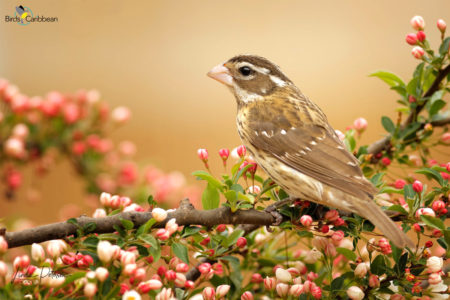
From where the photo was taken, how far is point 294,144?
1930mm

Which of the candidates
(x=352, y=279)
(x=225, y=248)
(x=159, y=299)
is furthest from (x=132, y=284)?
(x=352, y=279)

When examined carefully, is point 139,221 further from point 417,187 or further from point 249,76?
point 249,76

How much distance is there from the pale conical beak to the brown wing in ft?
0.64

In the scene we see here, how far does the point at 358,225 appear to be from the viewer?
148 cm

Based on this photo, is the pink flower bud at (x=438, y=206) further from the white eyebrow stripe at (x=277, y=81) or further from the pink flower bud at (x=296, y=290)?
the white eyebrow stripe at (x=277, y=81)

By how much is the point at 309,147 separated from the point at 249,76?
0.50 metres

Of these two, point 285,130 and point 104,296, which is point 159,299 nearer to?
point 104,296

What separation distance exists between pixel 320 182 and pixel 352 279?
407 mm

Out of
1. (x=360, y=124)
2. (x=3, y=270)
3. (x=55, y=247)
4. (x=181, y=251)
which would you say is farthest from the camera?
(x=360, y=124)

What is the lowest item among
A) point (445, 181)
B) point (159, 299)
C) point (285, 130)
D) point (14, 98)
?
point (159, 299)

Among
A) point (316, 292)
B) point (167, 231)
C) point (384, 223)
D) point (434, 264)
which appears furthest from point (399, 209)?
point (167, 231)

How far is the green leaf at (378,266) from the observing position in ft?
4.43

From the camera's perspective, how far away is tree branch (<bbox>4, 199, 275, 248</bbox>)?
113cm

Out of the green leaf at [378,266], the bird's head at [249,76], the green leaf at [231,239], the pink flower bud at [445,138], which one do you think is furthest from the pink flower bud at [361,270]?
the bird's head at [249,76]
